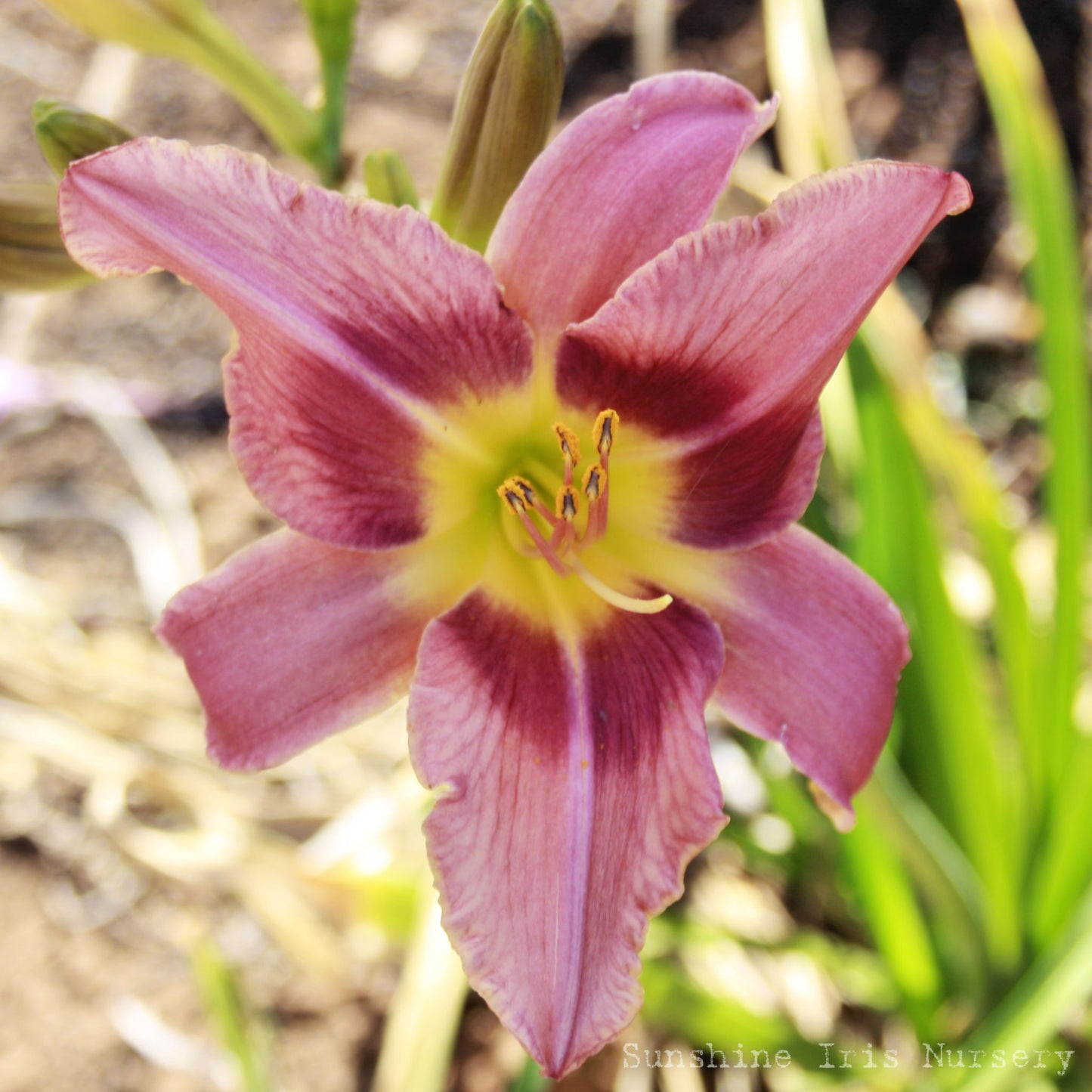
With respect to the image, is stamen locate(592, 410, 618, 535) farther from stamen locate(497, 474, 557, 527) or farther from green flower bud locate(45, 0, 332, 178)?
green flower bud locate(45, 0, 332, 178)

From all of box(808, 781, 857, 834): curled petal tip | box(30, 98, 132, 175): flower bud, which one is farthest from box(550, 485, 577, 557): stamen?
box(30, 98, 132, 175): flower bud

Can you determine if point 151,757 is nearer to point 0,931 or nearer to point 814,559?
point 0,931

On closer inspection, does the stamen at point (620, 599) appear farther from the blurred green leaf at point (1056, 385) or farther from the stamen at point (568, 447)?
the blurred green leaf at point (1056, 385)

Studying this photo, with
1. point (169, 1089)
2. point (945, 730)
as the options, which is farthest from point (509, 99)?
point (169, 1089)

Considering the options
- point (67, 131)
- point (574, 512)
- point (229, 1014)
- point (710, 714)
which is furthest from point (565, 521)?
point (710, 714)

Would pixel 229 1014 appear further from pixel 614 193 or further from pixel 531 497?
pixel 614 193
